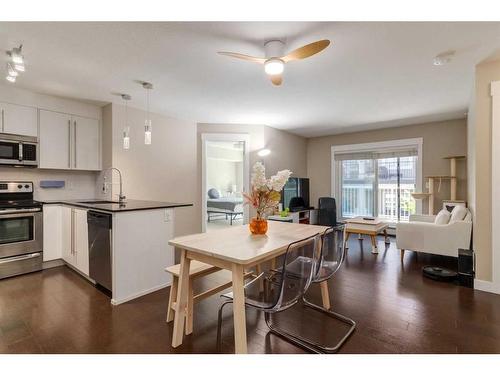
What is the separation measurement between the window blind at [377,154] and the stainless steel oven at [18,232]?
597 centimetres

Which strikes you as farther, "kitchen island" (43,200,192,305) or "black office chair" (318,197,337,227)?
"black office chair" (318,197,337,227)

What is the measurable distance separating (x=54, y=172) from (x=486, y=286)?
5746 mm

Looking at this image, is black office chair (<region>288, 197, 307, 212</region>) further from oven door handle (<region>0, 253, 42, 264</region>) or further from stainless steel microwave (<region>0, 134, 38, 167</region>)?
stainless steel microwave (<region>0, 134, 38, 167</region>)

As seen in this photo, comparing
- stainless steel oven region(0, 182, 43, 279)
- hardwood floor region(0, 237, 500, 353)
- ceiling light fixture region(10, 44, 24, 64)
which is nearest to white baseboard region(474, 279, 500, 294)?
hardwood floor region(0, 237, 500, 353)

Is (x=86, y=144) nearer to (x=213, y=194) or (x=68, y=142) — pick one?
(x=68, y=142)

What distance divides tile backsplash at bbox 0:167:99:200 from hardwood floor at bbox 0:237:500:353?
1.24 m

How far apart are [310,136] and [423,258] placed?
3784 mm

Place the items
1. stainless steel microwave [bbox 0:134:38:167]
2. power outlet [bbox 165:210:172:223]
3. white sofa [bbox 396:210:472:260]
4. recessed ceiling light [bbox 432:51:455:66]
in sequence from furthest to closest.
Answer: white sofa [bbox 396:210:472:260] < stainless steel microwave [bbox 0:134:38:167] < power outlet [bbox 165:210:172:223] < recessed ceiling light [bbox 432:51:455:66]

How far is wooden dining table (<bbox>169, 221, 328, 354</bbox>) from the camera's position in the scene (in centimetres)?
144

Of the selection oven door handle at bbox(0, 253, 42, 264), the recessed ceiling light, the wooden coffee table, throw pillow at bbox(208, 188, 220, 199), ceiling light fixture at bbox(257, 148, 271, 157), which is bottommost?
oven door handle at bbox(0, 253, 42, 264)

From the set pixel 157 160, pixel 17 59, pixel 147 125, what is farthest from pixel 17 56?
pixel 157 160

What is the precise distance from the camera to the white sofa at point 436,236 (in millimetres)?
3203
